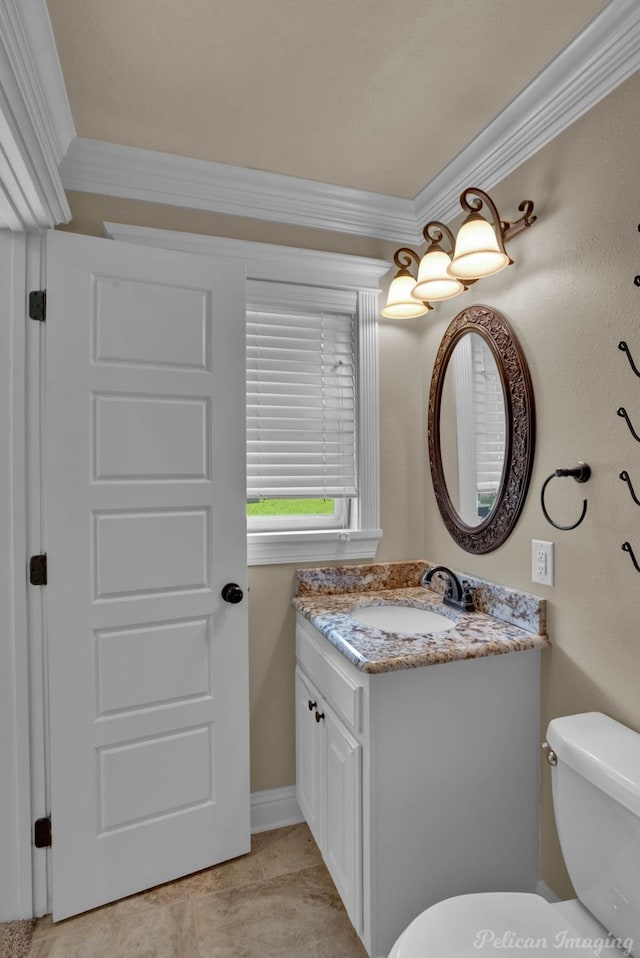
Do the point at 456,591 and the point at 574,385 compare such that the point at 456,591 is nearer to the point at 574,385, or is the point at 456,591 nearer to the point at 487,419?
the point at 487,419

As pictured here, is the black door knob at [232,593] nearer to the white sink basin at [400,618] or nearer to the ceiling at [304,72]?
the white sink basin at [400,618]

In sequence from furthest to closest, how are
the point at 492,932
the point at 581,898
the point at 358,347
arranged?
the point at 358,347, the point at 581,898, the point at 492,932

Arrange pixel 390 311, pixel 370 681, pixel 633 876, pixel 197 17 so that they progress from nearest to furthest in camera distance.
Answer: pixel 633 876
pixel 197 17
pixel 370 681
pixel 390 311

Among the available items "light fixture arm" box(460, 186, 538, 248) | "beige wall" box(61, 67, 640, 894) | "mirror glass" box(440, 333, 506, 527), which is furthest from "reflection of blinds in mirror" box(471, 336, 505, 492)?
"light fixture arm" box(460, 186, 538, 248)

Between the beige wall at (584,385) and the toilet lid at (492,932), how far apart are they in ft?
1.60

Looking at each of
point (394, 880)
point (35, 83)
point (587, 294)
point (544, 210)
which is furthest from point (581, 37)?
point (394, 880)

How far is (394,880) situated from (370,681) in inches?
21.6

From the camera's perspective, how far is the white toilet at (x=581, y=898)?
41.3 inches

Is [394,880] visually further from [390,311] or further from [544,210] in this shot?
[544,210]

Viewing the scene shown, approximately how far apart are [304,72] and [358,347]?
96 centimetres

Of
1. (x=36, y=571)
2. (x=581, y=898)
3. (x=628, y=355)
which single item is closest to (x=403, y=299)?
(x=628, y=355)

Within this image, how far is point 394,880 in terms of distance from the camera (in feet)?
4.66

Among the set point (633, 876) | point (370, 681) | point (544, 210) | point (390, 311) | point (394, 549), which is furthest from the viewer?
point (394, 549)

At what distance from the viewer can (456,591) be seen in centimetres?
192
